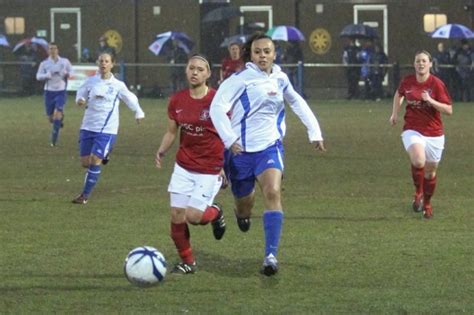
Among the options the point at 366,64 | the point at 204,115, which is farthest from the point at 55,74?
the point at 204,115

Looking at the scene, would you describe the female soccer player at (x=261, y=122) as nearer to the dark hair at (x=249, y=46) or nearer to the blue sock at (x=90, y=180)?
the dark hair at (x=249, y=46)

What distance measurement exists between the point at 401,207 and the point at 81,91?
476 cm

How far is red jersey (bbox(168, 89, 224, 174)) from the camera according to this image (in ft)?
39.3

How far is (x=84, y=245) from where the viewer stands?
13.7 metres

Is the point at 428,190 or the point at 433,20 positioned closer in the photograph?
the point at 428,190

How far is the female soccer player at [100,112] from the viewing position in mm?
18469

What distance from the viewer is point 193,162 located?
12.0 meters

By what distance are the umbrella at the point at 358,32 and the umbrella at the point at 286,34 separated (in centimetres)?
157

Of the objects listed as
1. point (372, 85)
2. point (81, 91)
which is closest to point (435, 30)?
point (372, 85)

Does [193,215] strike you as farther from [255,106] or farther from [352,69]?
[352,69]

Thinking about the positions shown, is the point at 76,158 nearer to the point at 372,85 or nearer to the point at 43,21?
the point at 372,85

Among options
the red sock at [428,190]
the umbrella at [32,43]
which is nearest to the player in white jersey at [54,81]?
the red sock at [428,190]

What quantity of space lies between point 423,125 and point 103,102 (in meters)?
4.56

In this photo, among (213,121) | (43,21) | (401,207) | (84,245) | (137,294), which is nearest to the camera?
(137,294)
